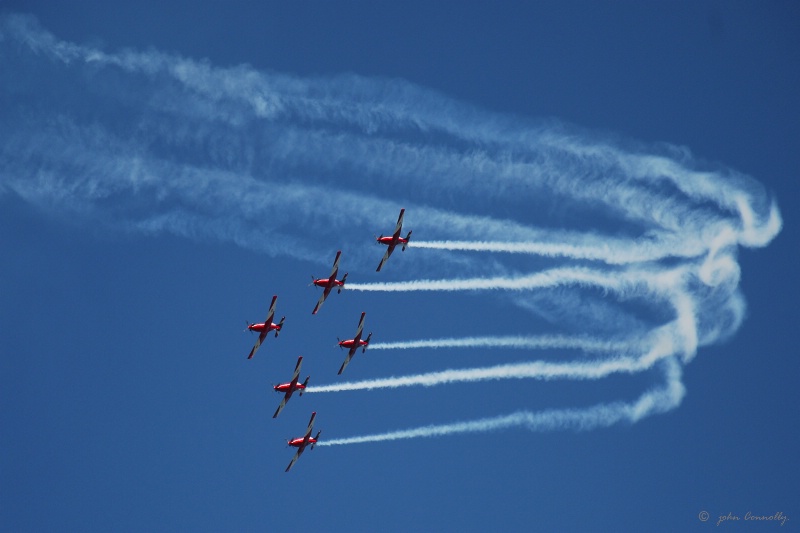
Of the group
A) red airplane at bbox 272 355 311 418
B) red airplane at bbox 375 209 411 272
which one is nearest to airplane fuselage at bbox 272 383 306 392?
red airplane at bbox 272 355 311 418

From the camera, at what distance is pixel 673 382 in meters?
68.9

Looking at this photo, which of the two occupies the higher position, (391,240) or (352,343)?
(391,240)

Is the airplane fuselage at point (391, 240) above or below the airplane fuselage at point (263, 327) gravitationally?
above

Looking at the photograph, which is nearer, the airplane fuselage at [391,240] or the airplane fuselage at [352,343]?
the airplane fuselage at [391,240]

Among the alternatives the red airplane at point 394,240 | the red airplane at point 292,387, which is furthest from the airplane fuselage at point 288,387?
the red airplane at point 394,240

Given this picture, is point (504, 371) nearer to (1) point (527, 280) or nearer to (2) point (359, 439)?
(1) point (527, 280)

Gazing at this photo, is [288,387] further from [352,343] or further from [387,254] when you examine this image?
[387,254]

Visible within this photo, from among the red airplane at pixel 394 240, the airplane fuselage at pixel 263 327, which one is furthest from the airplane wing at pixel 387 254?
the airplane fuselage at pixel 263 327

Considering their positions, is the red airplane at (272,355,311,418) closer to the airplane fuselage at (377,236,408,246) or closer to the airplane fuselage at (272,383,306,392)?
the airplane fuselage at (272,383,306,392)

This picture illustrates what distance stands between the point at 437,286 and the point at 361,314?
9.63 m

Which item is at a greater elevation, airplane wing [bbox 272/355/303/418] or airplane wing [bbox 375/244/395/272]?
airplane wing [bbox 375/244/395/272]

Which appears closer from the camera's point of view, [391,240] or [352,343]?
[391,240]

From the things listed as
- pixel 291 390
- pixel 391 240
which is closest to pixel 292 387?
pixel 291 390

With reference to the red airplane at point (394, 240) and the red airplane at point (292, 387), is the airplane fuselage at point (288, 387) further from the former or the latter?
the red airplane at point (394, 240)
